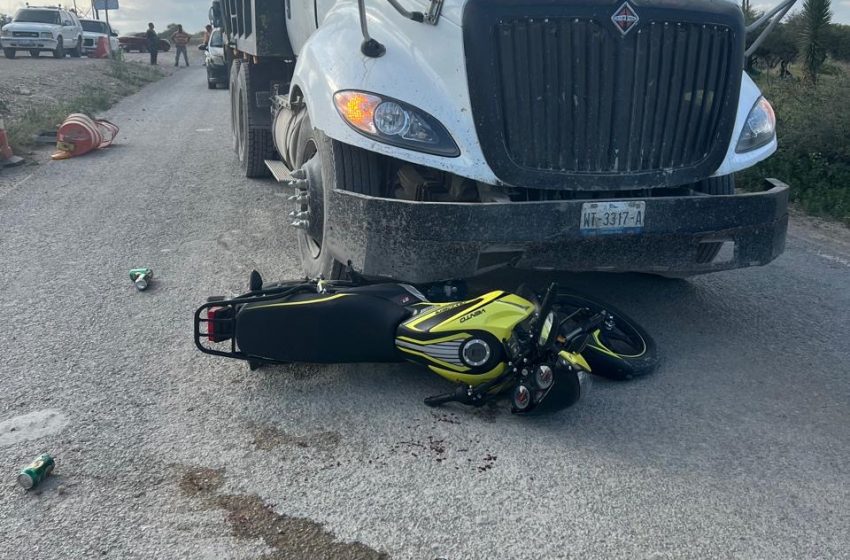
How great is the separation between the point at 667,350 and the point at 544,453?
139 centimetres

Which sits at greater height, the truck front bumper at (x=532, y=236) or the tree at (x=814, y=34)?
the tree at (x=814, y=34)

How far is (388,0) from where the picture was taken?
4.17 meters

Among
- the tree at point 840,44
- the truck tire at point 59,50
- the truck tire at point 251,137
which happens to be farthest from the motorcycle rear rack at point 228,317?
the truck tire at point 59,50

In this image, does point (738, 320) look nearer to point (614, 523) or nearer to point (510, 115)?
point (510, 115)

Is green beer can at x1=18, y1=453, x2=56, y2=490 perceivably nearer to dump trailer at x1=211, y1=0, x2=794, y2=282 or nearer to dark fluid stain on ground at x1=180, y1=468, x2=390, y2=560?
dark fluid stain on ground at x1=180, y1=468, x2=390, y2=560

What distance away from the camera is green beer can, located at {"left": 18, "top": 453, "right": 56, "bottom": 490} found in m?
3.03

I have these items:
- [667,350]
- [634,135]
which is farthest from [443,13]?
[667,350]

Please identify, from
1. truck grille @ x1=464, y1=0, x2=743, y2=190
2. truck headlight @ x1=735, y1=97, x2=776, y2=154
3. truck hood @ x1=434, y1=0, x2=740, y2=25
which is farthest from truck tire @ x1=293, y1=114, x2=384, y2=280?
truck headlight @ x1=735, y1=97, x2=776, y2=154

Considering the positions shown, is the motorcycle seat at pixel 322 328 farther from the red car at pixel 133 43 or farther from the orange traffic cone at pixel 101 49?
the red car at pixel 133 43

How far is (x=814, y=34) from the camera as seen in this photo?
15086 millimetres

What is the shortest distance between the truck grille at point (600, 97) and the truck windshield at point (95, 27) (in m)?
37.2

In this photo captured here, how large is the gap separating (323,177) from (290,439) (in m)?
1.52

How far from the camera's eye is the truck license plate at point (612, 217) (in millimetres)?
3898

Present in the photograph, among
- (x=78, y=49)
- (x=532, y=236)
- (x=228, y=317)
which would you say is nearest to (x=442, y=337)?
(x=532, y=236)
